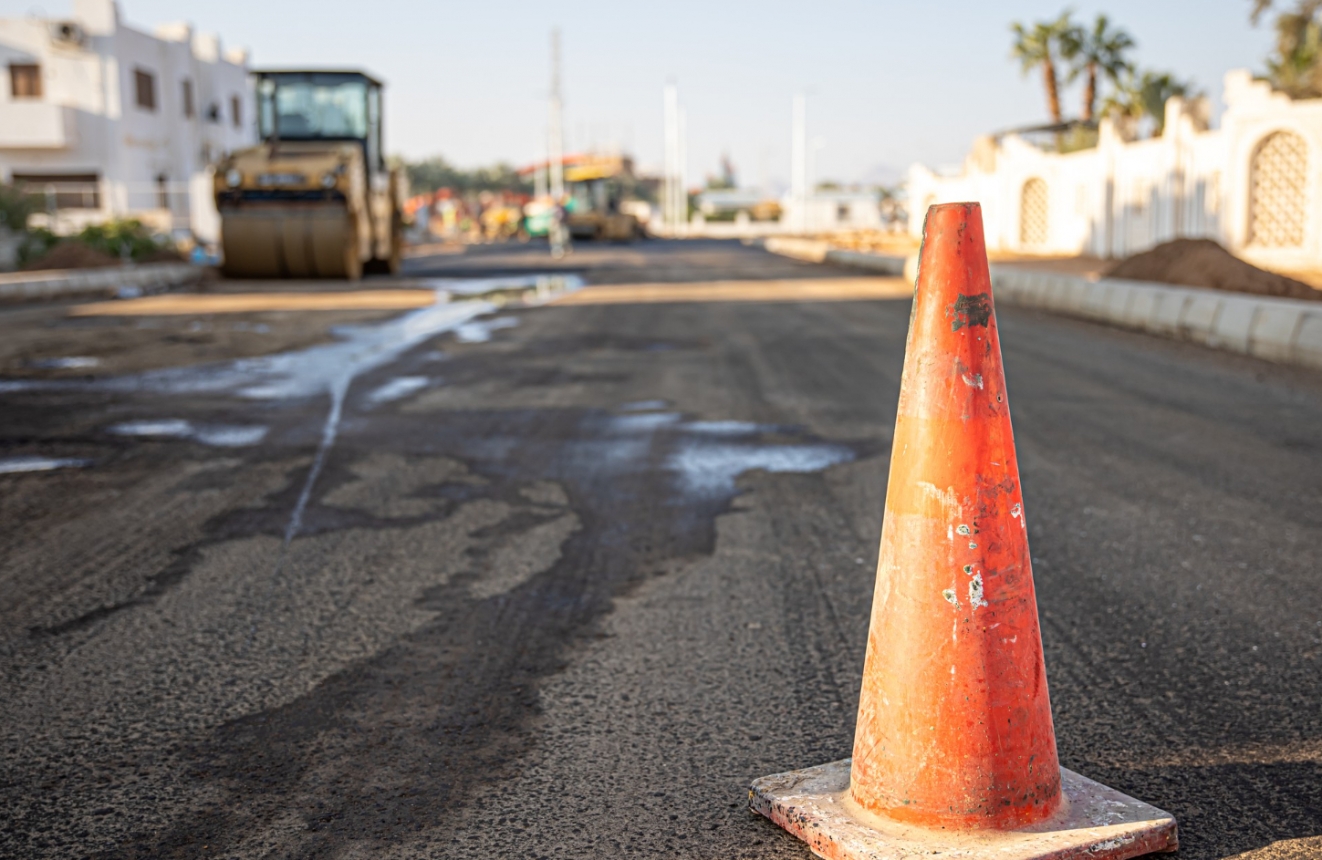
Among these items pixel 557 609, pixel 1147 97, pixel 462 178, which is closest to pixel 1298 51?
pixel 1147 97

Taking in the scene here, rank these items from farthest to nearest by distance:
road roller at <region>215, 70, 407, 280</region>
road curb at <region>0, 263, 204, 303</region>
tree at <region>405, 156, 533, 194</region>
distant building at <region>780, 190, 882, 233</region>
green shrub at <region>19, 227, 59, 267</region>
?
tree at <region>405, 156, 533, 194</region> < distant building at <region>780, 190, 882, 233</region> < green shrub at <region>19, 227, 59, 267</region> < road roller at <region>215, 70, 407, 280</region> < road curb at <region>0, 263, 204, 303</region>

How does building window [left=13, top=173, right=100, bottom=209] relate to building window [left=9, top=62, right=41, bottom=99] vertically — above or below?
below

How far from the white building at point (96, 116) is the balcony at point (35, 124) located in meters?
0.03

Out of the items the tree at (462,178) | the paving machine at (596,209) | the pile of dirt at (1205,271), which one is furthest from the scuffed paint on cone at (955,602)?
the tree at (462,178)

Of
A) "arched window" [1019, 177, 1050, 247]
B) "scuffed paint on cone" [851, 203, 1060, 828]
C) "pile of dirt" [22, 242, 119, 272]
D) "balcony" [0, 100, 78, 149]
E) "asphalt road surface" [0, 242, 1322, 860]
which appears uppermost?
"balcony" [0, 100, 78, 149]

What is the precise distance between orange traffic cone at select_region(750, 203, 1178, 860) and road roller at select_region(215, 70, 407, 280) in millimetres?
18442

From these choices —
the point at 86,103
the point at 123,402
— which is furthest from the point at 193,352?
the point at 86,103

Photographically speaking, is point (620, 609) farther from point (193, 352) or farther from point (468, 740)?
point (193, 352)

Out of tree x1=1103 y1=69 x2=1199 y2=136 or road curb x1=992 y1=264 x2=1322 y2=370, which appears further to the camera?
tree x1=1103 y1=69 x2=1199 y2=136

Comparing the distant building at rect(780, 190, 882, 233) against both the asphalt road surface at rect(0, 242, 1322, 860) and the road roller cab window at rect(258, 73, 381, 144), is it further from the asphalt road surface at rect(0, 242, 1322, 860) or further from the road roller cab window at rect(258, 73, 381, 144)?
the asphalt road surface at rect(0, 242, 1322, 860)

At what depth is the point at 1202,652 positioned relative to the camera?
3.64 metres

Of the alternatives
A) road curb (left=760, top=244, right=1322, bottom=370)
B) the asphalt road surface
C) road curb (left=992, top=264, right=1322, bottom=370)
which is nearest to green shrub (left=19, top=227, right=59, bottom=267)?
the asphalt road surface

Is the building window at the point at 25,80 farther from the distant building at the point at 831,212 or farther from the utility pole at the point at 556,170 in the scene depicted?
the distant building at the point at 831,212

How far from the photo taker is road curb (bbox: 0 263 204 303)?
18.2 meters
